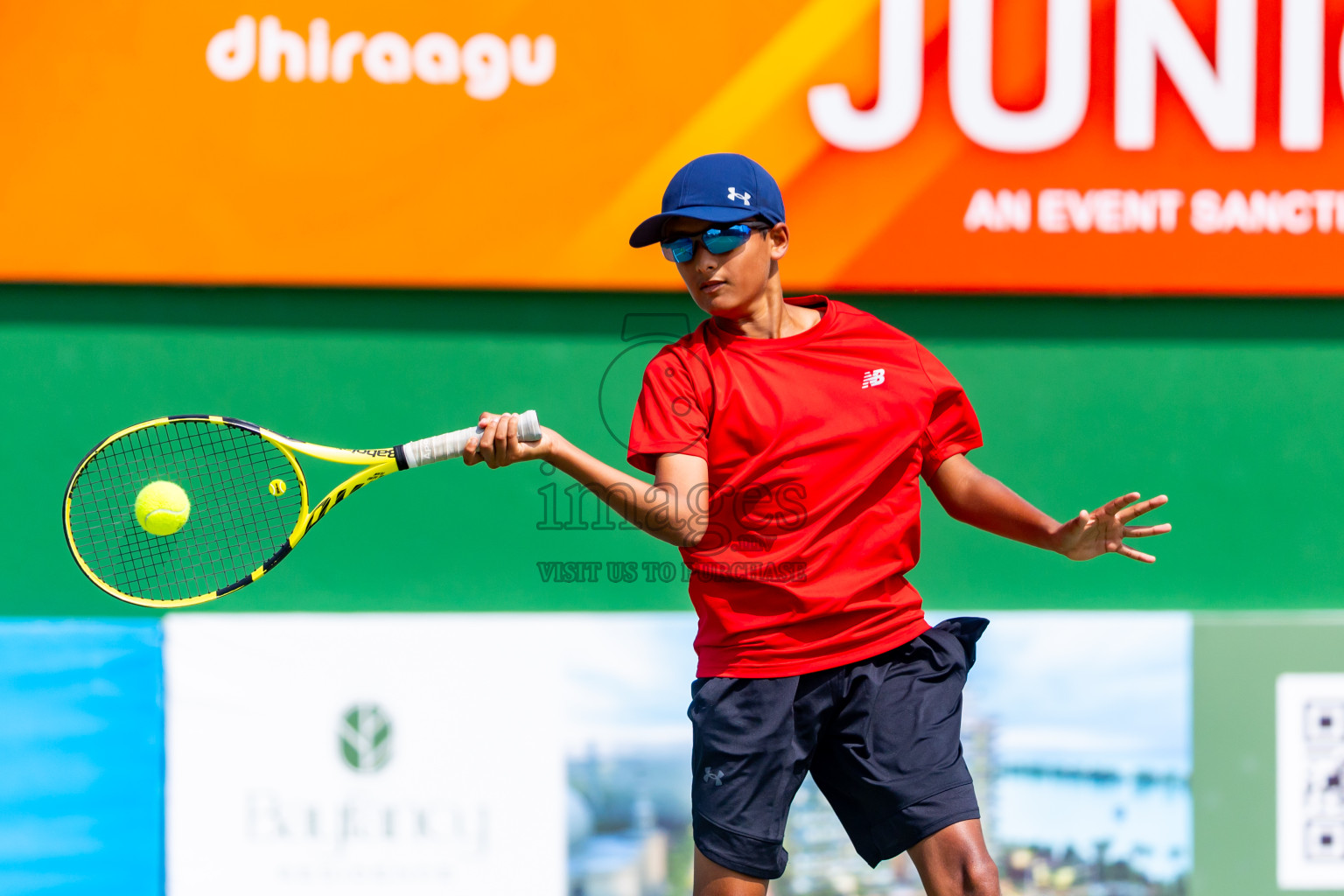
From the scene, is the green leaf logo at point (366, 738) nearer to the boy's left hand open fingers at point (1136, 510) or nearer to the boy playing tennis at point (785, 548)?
the boy playing tennis at point (785, 548)

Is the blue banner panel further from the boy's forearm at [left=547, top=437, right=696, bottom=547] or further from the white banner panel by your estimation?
the boy's forearm at [left=547, top=437, right=696, bottom=547]

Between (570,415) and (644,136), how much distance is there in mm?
864

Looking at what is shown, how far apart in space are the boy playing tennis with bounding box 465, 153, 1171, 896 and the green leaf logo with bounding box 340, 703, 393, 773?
1.42 m

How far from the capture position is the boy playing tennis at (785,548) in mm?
2305

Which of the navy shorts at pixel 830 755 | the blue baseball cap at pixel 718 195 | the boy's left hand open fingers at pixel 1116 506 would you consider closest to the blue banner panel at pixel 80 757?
the navy shorts at pixel 830 755

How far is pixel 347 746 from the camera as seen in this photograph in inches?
138

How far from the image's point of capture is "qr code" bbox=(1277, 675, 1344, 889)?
11.9 feet

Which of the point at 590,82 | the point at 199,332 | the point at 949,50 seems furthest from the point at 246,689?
the point at 949,50

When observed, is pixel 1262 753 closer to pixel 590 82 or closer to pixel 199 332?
pixel 590 82

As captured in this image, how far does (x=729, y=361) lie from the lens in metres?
2.39

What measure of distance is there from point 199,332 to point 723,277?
202cm

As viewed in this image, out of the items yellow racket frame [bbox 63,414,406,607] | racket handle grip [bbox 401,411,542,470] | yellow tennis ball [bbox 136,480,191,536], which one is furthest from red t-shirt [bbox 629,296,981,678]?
yellow tennis ball [bbox 136,480,191,536]

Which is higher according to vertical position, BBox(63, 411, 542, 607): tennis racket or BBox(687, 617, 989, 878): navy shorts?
BBox(63, 411, 542, 607): tennis racket

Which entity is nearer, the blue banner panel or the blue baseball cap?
the blue baseball cap
